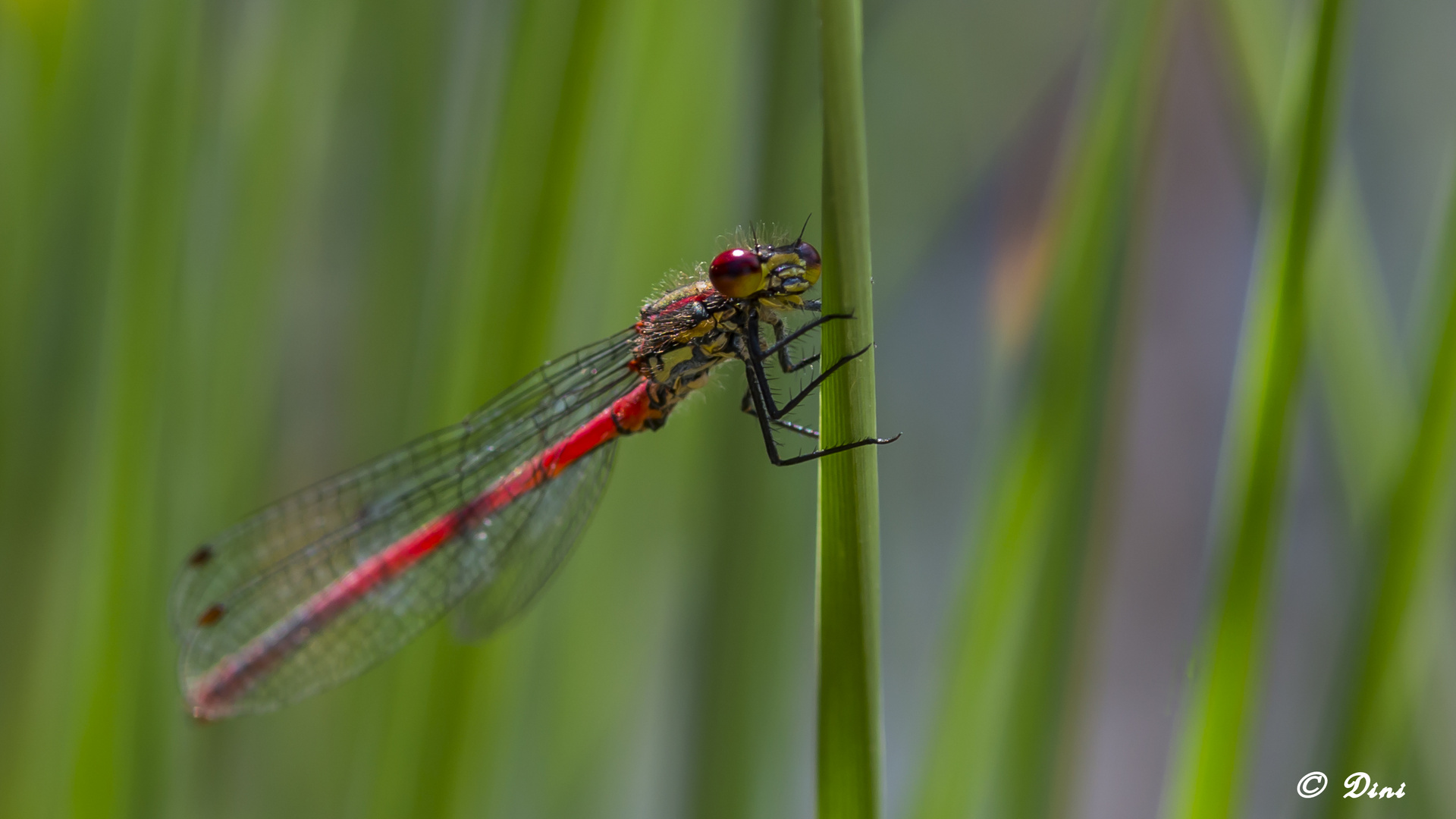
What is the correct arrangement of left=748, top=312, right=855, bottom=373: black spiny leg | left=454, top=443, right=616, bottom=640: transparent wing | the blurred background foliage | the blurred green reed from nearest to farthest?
the blurred background foliage, the blurred green reed, left=748, top=312, right=855, bottom=373: black spiny leg, left=454, top=443, right=616, bottom=640: transparent wing

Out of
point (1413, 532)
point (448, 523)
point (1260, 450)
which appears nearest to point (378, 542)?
point (448, 523)

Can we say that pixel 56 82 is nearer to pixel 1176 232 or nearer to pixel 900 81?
pixel 900 81

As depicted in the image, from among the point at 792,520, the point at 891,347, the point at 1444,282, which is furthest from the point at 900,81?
the point at 1444,282

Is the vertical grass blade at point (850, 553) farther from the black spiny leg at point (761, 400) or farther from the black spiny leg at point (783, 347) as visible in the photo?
the black spiny leg at point (761, 400)

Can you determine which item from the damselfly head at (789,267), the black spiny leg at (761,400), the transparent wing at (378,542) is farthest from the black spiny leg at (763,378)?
the transparent wing at (378,542)

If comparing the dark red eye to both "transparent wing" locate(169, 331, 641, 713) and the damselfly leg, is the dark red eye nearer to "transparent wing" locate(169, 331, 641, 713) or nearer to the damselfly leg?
the damselfly leg

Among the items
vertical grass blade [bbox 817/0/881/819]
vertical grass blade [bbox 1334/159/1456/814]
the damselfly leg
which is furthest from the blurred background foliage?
vertical grass blade [bbox 817/0/881/819]

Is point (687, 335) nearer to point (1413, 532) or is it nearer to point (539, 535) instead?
point (539, 535)

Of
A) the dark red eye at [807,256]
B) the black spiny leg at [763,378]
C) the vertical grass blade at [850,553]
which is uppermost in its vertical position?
the dark red eye at [807,256]
